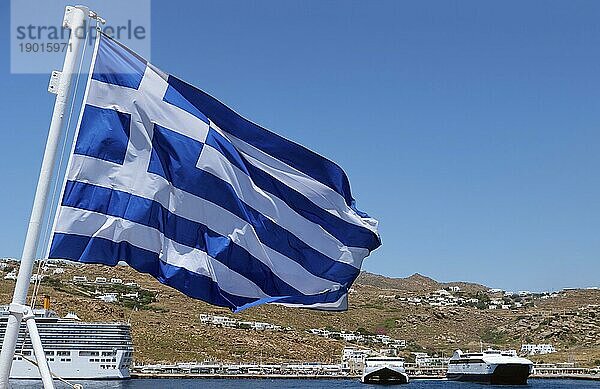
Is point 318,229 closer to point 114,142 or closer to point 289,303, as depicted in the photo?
point 289,303

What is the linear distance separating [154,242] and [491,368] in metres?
147

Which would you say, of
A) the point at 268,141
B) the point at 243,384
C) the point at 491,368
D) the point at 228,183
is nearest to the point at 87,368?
the point at 243,384

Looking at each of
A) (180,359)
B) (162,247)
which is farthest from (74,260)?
(180,359)

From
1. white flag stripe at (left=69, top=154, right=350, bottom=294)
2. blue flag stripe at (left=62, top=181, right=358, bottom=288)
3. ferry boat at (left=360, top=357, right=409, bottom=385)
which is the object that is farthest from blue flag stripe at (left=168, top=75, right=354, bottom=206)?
ferry boat at (left=360, top=357, right=409, bottom=385)

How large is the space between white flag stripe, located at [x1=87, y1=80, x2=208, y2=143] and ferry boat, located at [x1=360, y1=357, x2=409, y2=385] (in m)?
136

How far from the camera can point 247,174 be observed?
1188 cm

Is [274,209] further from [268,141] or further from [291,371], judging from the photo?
[291,371]

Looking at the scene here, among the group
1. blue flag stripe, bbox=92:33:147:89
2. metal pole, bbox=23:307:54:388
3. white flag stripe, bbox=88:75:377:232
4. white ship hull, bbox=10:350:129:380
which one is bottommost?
metal pole, bbox=23:307:54:388

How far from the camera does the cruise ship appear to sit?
149500 mm

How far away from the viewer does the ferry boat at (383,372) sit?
5699 inches

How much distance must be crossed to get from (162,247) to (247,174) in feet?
4.92

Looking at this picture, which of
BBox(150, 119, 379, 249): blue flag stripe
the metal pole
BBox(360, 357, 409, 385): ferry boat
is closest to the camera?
the metal pole

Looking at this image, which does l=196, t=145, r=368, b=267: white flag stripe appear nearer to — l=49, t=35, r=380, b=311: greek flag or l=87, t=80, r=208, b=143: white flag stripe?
l=49, t=35, r=380, b=311: greek flag

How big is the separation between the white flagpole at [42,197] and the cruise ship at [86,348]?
142060 mm
